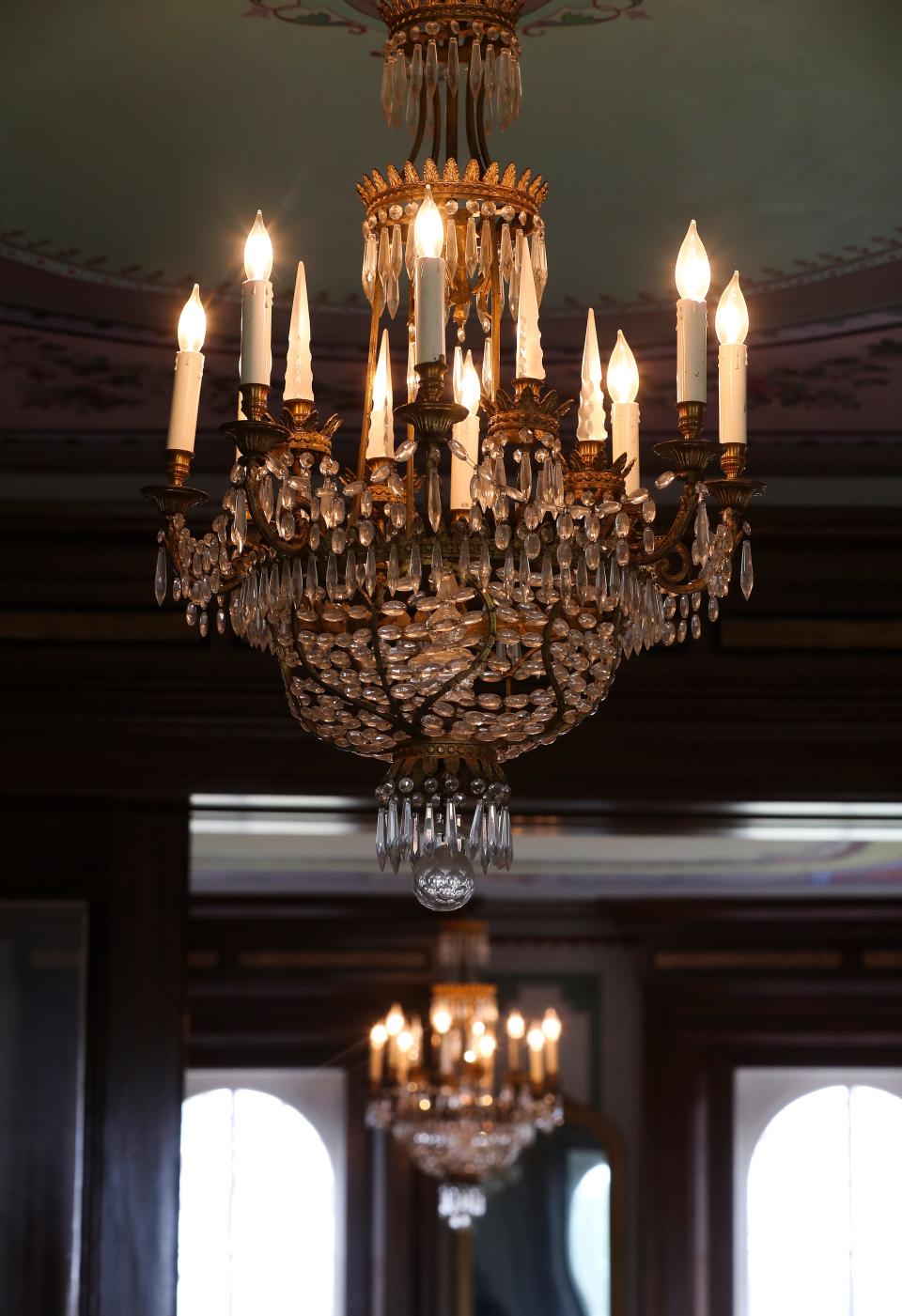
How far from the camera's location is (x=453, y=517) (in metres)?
2.15

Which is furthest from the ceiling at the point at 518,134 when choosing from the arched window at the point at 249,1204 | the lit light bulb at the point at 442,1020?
the arched window at the point at 249,1204

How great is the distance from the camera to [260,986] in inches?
348

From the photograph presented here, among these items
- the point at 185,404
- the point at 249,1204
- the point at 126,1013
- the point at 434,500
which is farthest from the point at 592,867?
→ the point at 434,500

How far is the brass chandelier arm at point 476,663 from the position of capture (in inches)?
75.6

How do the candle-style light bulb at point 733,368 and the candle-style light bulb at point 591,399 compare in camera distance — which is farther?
the candle-style light bulb at point 591,399

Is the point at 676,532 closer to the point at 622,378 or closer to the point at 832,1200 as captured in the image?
the point at 622,378

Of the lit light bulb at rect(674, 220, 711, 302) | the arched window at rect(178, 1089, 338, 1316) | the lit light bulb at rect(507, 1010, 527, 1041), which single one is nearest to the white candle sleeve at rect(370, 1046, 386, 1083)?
the arched window at rect(178, 1089, 338, 1316)

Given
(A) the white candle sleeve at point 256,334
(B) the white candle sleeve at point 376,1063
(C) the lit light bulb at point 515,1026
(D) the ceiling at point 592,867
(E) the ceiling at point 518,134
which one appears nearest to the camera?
(A) the white candle sleeve at point 256,334

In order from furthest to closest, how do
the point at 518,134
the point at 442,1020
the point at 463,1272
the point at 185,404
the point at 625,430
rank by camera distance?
the point at 463,1272 < the point at 442,1020 < the point at 518,134 < the point at 625,430 < the point at 185,404

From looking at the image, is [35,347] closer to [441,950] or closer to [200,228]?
[200,228]

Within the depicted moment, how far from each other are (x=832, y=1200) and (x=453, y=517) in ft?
26.2

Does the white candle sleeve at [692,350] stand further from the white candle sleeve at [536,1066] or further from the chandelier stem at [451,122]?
the white candle sleeve at [536,1066]

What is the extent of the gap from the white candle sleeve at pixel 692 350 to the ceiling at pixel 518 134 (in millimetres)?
648

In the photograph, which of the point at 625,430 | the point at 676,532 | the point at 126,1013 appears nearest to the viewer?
the point at 676,532
